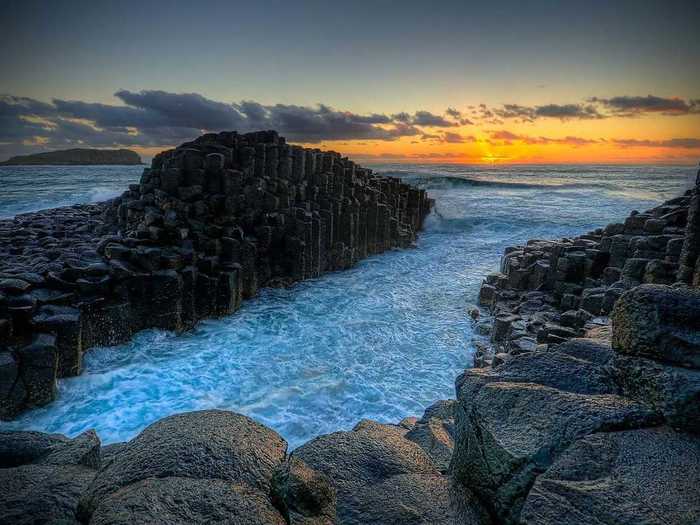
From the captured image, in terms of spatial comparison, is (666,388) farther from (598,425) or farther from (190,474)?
(190,474)

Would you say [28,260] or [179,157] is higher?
[179,157]

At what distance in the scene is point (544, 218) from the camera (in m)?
25.5

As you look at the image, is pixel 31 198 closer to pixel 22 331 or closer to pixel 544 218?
pixel 22 331

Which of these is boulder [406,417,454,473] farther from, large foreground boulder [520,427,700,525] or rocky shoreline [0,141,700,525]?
large foreground boulder [520,427,700,525]

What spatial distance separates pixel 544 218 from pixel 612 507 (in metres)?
26.8

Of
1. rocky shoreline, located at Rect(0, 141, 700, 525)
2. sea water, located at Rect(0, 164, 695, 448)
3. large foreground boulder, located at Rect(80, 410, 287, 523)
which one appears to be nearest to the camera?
rocky shoreline, located at Rect(0, 141, 700, 525)

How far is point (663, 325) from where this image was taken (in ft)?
7.20

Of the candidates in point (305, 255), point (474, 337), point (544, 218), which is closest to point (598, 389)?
point (474, 337)

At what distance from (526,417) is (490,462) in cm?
32

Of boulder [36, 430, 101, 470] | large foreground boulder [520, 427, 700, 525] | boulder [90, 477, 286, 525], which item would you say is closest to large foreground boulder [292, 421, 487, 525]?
boulder [90, 477, 286, 525]

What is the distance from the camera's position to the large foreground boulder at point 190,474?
1.97 meters

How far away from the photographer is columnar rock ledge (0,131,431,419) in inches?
257

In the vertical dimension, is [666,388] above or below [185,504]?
above

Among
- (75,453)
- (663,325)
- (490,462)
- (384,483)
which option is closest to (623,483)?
(490,462)
